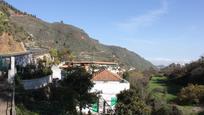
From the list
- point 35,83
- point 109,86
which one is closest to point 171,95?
point 109,86

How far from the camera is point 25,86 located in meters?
29.0

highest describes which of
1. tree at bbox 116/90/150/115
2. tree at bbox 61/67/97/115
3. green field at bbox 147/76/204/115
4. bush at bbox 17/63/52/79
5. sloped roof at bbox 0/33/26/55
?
sloped roof at bbox 0/33/26/55

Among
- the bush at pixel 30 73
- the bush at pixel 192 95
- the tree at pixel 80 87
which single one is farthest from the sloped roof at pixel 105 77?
the bush at pixel 192 95

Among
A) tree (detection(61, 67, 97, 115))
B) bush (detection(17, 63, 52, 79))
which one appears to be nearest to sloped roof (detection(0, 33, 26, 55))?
bush (detection(17, 63, 52, 79))

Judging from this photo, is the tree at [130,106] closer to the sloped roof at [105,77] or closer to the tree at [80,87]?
the tree at [80,87]

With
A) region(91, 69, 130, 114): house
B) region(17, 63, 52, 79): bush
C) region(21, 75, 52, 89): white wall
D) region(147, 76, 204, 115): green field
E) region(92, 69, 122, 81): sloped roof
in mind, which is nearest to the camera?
region(21, 75, 52, 89): white wall

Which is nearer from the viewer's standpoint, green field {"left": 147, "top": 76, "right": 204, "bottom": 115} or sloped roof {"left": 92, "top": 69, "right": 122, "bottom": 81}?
sloped roof {"left": 92, "top": 69, "right": 122, "bottom": 81}

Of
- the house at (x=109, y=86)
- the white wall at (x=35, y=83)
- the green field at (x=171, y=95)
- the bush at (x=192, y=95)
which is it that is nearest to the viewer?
the white wall at (x=35, y=83)

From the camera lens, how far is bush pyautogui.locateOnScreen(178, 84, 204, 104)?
2670 inches

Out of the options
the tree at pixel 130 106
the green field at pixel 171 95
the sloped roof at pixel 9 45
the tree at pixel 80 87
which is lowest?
the green field at pixel 171 95

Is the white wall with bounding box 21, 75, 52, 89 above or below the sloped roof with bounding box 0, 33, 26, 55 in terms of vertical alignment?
below

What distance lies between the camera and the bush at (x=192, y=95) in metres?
67.8

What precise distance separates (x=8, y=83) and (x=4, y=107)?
5.37 meters

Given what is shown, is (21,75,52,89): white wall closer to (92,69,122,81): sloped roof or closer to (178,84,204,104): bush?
(92,69,122,81): sloped roof
